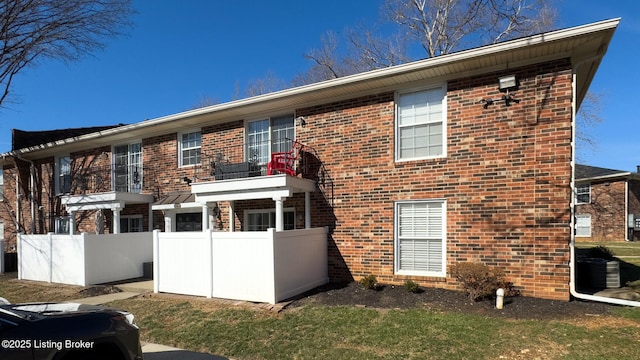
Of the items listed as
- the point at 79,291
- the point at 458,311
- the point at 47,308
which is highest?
the point at 47,308

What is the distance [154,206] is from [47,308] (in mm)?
8819

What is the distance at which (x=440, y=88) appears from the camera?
8867mm

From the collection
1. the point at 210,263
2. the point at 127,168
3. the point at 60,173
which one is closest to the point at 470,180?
the point at 210,263

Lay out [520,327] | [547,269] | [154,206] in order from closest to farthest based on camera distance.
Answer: [520,327], [547,269], [154,206]

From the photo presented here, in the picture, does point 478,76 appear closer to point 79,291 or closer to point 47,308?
point 47,308

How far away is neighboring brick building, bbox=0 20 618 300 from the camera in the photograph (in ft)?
24.8

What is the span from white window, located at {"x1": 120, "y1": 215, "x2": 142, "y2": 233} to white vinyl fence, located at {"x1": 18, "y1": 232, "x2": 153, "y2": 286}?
181cm

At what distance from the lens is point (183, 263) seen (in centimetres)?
938

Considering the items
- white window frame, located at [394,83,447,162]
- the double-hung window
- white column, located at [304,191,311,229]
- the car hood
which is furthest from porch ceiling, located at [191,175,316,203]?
the car hood

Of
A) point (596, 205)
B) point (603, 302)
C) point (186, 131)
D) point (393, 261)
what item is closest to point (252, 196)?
point (393, 261)

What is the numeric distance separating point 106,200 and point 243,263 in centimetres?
747

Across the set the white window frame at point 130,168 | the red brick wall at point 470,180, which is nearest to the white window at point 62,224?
the white window frame at point 130,168

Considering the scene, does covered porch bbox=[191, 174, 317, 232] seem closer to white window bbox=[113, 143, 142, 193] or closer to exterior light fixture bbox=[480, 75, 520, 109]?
exterior light fixture bbox=[480, 75, 520, 109]

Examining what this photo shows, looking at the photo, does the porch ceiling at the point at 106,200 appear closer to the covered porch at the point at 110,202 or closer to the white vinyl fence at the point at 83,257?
the covered porch at the point at 110,202
